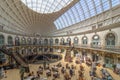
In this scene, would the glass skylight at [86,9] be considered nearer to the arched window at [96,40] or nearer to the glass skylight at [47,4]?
the glass skylight at [47,4]

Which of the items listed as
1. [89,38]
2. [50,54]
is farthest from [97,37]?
[50,54]

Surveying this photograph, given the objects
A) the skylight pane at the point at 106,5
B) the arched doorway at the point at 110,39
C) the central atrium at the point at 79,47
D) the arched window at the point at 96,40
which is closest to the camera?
the central atrium at the point at 79,47

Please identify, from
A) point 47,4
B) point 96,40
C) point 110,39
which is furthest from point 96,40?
point 47,4

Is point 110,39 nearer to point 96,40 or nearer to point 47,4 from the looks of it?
point 96,40

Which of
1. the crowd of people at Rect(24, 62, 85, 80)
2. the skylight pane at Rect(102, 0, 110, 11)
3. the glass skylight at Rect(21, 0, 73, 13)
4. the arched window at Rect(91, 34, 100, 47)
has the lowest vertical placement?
the crowd of people at Rect(24, 62, 85, 80)

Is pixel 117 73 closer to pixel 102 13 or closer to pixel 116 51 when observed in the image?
pixel 116 51

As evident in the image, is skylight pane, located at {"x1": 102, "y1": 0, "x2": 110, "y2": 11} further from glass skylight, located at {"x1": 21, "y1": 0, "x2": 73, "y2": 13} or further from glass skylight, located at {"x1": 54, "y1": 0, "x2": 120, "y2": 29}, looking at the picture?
glass skylight, located at {"x1": 21, "y1": 0, "x2": 73, "y2": 13}

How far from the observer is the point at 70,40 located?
45000 mm

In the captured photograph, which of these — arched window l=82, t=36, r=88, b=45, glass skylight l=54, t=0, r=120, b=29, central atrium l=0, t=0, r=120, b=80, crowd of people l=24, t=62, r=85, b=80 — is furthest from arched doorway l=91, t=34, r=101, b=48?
crowd of people l=24, t=62, r=85, b=80

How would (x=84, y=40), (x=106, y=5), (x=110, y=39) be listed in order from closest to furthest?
(x=110, y=39), (x=106, y=5), (x=84, y=40)

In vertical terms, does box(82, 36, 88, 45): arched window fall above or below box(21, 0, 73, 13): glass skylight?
below

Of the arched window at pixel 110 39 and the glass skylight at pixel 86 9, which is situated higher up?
the glass skylight at pixel 86 9

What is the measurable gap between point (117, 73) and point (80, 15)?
25950mm

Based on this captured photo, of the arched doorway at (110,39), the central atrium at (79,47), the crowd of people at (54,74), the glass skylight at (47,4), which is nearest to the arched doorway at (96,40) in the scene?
the central atrium at (79,47)
